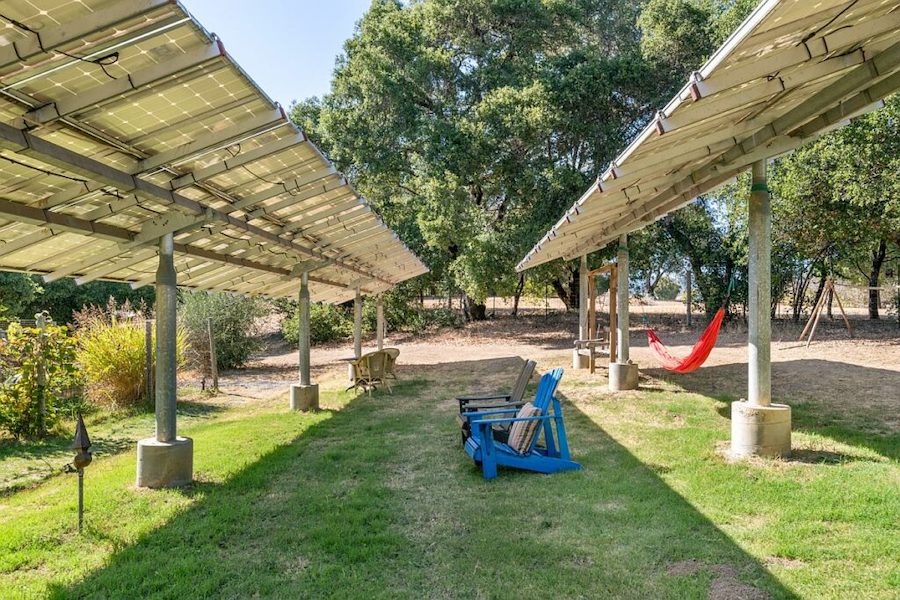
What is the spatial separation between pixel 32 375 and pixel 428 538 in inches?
262

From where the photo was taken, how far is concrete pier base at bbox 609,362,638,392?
30.7 ft

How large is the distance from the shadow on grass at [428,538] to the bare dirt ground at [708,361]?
3.94 m

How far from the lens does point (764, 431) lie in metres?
5.19

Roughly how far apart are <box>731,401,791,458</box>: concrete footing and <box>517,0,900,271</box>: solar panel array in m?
2.25

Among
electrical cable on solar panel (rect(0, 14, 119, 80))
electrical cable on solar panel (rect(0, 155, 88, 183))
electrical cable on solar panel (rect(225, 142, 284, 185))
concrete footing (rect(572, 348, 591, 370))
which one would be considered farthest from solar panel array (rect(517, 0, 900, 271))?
concrete footing (rect(572, 348, 591, 370))

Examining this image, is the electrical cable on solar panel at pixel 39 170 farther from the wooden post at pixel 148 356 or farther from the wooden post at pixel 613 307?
the wooden post at pixel 613 307

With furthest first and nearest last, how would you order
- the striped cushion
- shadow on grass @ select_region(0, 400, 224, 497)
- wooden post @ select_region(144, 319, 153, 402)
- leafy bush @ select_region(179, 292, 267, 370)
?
leafy bush @ select_region(179, 292, 267, 370)
wooden post @ select_region(144, 319, 153, 402)
shadow on grass @ select_region(0, 400, 224, 497)
the striped cushion

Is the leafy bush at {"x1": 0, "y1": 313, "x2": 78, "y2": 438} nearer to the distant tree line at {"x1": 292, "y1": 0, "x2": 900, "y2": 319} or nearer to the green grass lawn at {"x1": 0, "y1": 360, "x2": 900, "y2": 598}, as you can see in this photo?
the green grass lawn at {"x1": 0, "y1": 360, "x2": 900, "y2": 598}

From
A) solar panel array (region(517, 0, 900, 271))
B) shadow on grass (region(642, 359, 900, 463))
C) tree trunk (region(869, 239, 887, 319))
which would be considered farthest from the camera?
tree trunk (region(869, 239, 887, 319))

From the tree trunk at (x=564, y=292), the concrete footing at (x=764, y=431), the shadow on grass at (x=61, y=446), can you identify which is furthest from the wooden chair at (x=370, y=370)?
the tree trunk at (x=564, y=292)

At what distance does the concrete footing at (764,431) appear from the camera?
519 cm

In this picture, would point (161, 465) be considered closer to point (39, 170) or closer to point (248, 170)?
point (39, 170)

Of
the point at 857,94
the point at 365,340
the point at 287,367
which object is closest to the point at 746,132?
the point at 857,94

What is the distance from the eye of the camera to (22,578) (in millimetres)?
3361
